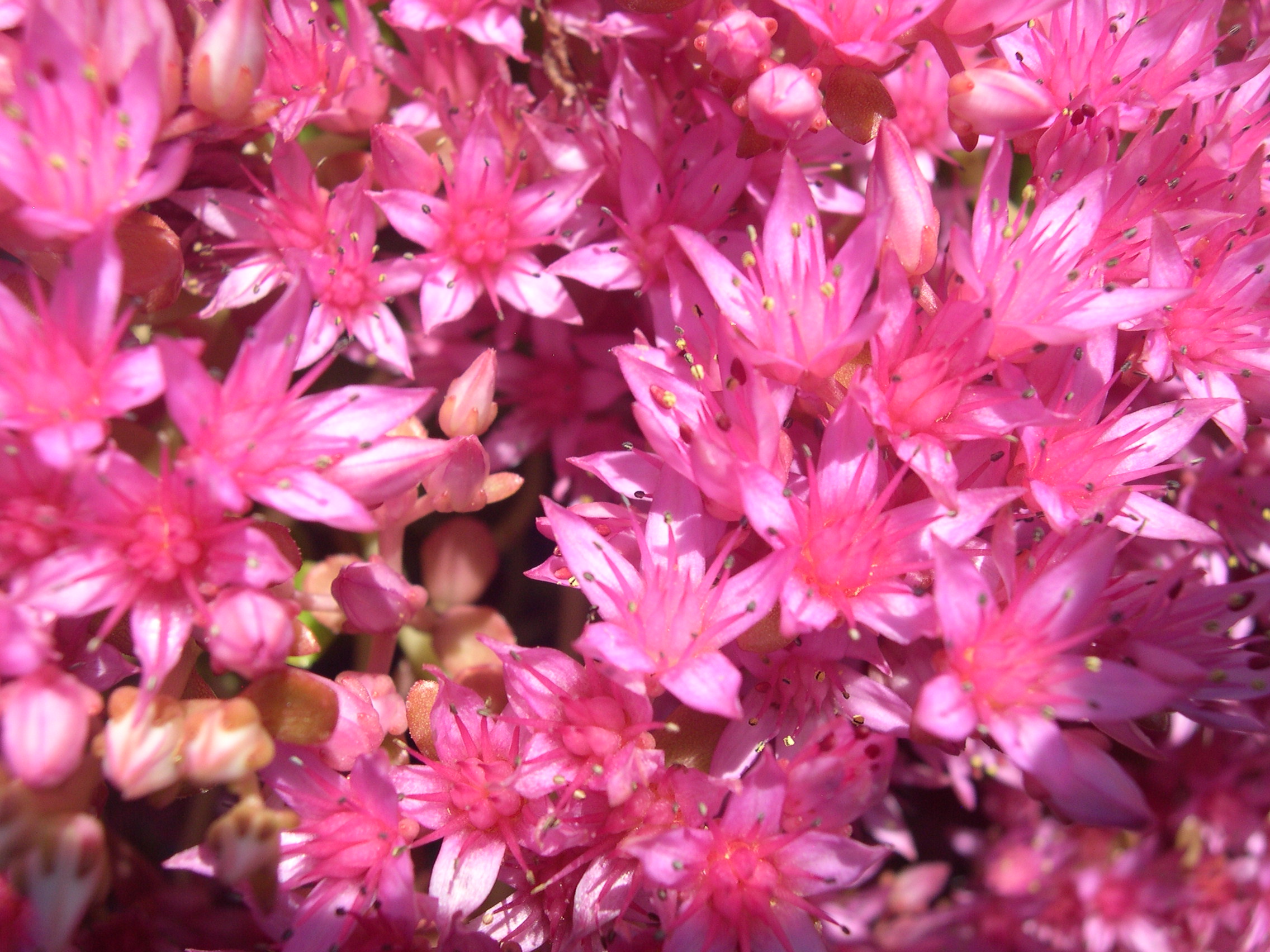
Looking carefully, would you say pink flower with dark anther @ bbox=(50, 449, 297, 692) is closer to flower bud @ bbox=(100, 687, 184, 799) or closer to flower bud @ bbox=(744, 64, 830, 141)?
flower bud @ bbox=(100, 687, 184, 799)

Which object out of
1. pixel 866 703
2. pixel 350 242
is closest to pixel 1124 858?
pixel 866 703

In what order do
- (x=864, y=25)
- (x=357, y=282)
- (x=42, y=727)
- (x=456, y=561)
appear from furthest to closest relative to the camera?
1. (x=456, y=561)
2. (x=357, y=282)
3. (x=864, y=25)
4. (x=42, y=727)

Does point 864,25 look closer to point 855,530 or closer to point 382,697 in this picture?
point 855,530

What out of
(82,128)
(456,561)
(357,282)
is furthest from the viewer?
(456,561)

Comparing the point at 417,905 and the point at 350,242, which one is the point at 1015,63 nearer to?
the point at 350,242

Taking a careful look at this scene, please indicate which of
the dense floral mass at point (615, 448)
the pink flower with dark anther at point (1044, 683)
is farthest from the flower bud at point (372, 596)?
the pink flower with dark anther at point (1044, 683)

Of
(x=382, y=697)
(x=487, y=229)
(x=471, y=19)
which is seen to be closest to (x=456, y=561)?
(x=382, y=697)

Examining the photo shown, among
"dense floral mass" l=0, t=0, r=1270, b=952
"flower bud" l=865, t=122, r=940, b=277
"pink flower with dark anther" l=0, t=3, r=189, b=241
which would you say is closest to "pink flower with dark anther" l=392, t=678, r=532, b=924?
"dense floral mass" l=0, t=0, r=1270, b=952
